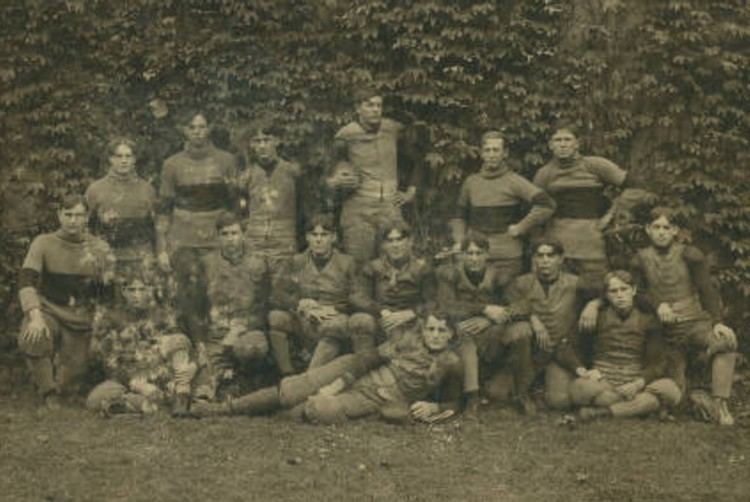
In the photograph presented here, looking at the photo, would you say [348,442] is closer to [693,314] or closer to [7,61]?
[693,314]

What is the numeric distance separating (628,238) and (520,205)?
0.99 meters

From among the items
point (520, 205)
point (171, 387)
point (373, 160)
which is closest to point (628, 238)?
point (520, 205)

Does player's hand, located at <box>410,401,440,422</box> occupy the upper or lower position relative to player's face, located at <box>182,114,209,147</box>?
lower

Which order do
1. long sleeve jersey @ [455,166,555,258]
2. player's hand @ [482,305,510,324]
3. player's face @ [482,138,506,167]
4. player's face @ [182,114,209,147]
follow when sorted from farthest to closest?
player's face @ [182,114,209,147] → player's face @ [482,138,506,167] → long sleeve jersey @ [455,166,555,258] → player's hand @ [482,305,510,324]

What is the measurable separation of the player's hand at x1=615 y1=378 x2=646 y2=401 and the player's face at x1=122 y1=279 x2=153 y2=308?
3.38 m

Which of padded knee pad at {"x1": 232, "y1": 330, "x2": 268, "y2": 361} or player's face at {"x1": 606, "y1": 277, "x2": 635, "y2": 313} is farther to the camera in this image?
padded knee pad at {"x1": 232, "y1": 330, "x2": 268, "y2": 361}

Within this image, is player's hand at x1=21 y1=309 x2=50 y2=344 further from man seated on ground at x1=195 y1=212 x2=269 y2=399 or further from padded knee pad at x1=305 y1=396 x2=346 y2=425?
padded knee pad at x1=305 y1=396 x2=346 y2=425

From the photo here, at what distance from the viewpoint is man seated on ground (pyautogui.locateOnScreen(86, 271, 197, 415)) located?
24.2 ft

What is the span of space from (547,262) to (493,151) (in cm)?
104

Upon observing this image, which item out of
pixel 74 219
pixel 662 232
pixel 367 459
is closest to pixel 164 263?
pixel 74 219

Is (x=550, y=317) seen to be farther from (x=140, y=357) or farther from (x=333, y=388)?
(x=140, y=357)

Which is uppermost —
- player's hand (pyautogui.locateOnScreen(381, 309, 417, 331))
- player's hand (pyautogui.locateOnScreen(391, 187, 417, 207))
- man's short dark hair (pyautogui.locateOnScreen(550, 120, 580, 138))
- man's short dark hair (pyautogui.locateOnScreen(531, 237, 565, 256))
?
man's short dark hair (pyautogui.locateOnScreen(550, 120, 580, 138))

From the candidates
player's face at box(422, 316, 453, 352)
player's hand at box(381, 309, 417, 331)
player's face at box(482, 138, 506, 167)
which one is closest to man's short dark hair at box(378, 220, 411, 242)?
player's hand at box(381, 309, 417, 331)

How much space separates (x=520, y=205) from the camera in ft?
26.9
